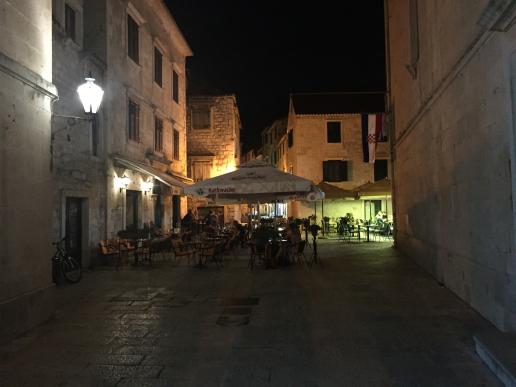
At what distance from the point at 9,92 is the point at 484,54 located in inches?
251

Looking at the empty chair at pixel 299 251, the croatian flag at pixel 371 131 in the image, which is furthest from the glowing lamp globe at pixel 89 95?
the croatian flag at pixel 371 131

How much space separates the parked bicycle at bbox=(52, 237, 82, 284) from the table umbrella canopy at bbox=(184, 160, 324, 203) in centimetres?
330

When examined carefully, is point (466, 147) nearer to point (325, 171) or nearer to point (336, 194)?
point (336, 194)

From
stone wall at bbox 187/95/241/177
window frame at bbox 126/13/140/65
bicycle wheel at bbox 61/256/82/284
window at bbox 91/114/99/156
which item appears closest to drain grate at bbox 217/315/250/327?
bicycle wheel at bbox 61/256/82/284

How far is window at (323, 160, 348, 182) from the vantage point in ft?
102

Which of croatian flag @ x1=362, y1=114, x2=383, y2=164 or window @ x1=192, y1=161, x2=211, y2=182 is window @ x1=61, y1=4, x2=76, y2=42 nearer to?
croatian flag @ x1=362, y1=114, x2=383, y2=164

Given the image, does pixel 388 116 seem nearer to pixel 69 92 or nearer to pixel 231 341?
pixel 69 92

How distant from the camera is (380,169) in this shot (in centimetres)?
3123

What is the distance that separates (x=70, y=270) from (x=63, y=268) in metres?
0.19

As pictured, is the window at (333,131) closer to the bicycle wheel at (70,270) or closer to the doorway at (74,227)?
the doorway at (74,227)

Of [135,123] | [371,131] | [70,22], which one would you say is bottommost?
[371,131]

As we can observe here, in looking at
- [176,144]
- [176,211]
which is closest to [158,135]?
[176,144]

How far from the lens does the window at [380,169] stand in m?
31.1

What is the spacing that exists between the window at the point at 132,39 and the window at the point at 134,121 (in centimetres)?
173
